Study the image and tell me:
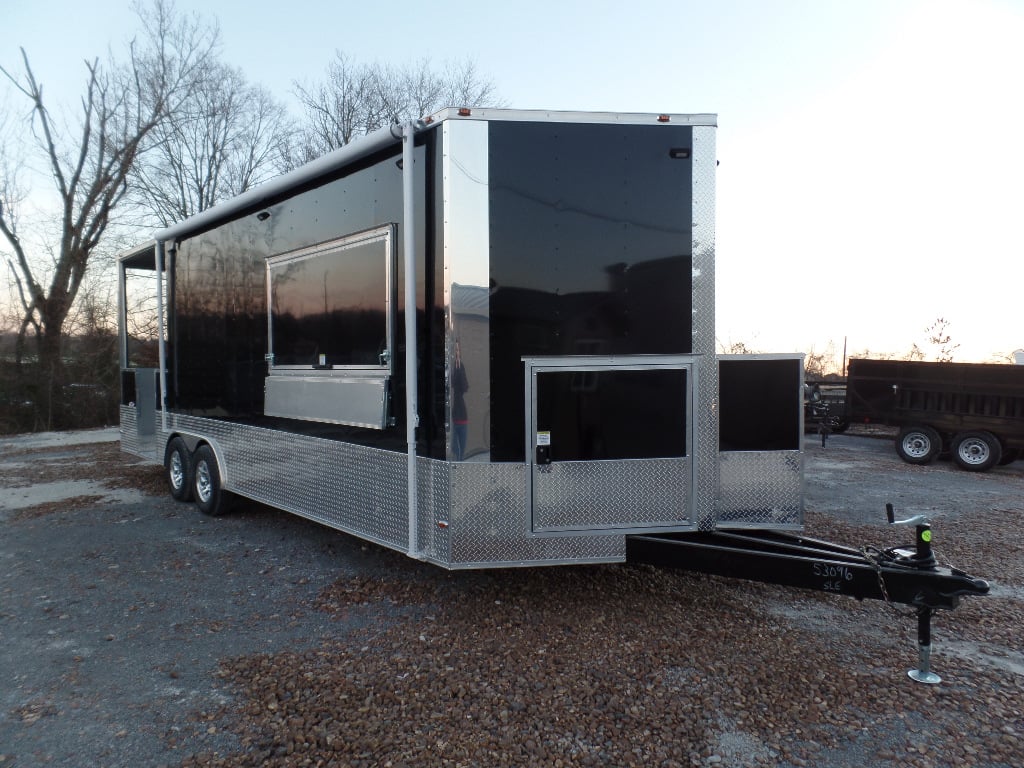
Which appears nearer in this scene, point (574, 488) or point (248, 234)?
point (574, 488)

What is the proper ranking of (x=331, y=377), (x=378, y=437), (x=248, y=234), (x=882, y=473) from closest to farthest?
(x=378, y=437), (x=331, y=377), (x=248, y=234), (x=882, y=473)

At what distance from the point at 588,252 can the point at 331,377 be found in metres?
2.06

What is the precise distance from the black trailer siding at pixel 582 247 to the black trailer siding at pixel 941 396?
922 cm

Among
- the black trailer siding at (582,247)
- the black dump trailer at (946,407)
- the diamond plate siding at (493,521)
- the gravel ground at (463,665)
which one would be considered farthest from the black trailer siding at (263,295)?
the black dump trailer at (946,407)

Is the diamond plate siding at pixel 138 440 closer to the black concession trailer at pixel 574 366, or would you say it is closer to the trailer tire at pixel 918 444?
the black concession trailer at pixel 574 366

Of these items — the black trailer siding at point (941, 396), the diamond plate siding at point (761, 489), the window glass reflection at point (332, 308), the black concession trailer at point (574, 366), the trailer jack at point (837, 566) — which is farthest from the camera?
the black trailer siding at point (941, 396)

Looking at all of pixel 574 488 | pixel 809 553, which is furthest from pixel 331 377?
pixel 809 553

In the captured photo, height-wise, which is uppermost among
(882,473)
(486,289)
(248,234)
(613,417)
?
(248,234)

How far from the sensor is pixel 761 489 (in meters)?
3.88

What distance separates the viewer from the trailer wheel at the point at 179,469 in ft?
22.4

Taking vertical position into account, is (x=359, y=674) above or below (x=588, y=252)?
below

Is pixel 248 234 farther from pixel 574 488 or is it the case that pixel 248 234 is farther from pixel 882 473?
pixel 882 473

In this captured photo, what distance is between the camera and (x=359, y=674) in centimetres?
330

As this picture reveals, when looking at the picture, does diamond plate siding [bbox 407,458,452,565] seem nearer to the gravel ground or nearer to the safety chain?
the gravel ground
